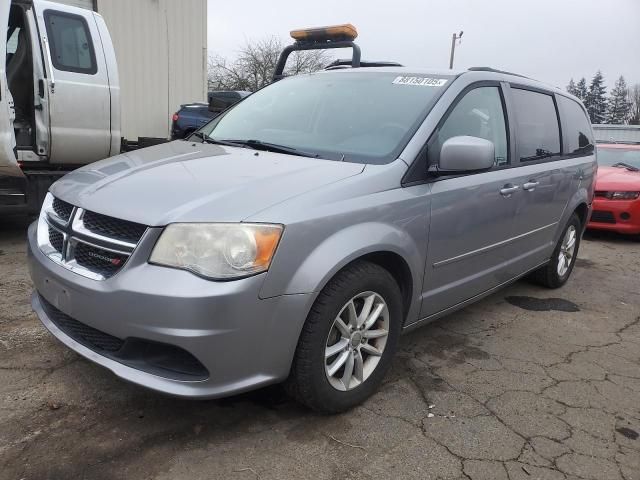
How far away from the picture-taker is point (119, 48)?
11297mm

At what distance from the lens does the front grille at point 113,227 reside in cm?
223

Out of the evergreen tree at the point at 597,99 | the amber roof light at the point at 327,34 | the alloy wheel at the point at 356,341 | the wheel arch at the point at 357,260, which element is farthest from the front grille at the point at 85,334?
the evergreen tree at the point at 597,99

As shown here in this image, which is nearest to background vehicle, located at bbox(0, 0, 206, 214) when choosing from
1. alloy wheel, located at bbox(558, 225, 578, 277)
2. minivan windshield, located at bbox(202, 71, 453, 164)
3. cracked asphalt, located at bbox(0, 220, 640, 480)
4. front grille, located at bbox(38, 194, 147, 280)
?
cracked asphalt, located at bbox(0, 220, 640, 480)

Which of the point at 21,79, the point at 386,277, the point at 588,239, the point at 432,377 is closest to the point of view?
the point at 386,277

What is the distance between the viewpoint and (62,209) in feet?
8.81

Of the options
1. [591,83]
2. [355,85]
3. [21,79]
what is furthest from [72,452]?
[591,83]

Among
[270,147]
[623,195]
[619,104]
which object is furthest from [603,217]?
[619,104]

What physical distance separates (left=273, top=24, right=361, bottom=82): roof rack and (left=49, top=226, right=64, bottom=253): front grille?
2.59 m

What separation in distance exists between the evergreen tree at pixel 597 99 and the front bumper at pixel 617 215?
56.6 m

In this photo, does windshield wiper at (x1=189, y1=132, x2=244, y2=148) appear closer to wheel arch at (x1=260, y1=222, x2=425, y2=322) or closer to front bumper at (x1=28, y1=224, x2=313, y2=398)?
wheel arch at (x1=260, y1=222, x2=425, y2=322)

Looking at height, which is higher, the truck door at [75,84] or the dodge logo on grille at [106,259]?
the truck door at [75,84]

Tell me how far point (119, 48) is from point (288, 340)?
10.7 m

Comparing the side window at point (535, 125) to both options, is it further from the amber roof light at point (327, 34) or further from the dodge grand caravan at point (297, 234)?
the amber roof light at point (327, 34)

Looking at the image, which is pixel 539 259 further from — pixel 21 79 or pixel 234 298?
pixel 21 79
